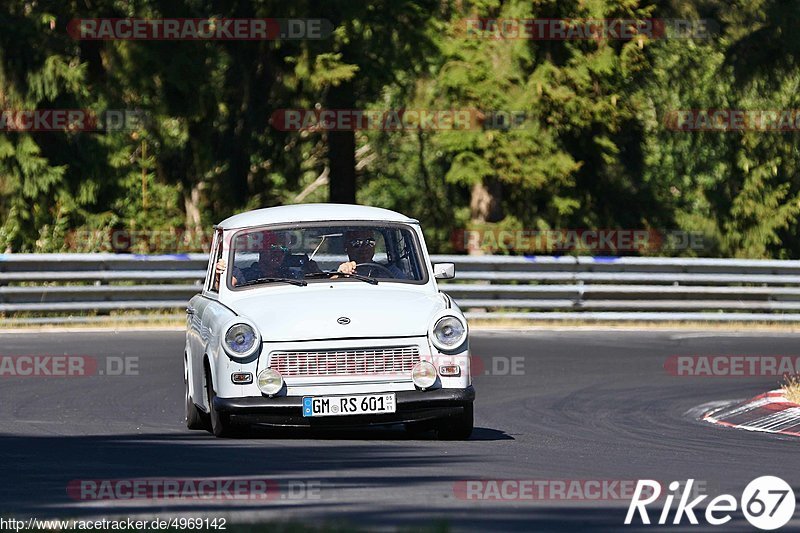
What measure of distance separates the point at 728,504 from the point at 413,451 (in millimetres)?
2848

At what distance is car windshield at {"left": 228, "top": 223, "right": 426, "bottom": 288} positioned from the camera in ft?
40.2

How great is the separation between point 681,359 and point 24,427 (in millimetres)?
9145

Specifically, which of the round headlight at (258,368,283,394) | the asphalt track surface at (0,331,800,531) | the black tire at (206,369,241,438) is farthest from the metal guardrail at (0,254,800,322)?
the round headlight at (258,368,283,394)

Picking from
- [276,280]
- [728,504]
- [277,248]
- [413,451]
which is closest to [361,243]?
[277,248]

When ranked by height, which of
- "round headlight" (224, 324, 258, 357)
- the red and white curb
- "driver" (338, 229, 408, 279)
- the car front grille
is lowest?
the red and white curb

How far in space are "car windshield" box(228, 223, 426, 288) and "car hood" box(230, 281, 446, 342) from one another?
0.33 meters

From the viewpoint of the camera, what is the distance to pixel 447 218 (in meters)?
42.6

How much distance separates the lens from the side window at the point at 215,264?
12.6 m

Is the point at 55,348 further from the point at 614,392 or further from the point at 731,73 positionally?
the point at 731,73

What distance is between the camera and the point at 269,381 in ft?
36.4

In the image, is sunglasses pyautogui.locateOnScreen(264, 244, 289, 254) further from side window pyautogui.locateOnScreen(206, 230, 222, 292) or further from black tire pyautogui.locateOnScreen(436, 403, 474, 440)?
black tire pyautogui.locateOnScreen(436, 403, 474, 440)

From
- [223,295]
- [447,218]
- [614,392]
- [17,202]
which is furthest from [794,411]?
[447,218]

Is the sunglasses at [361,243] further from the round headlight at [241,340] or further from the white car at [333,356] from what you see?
the round headlight at [241,340]

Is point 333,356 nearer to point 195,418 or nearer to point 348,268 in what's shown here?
point 348,268
